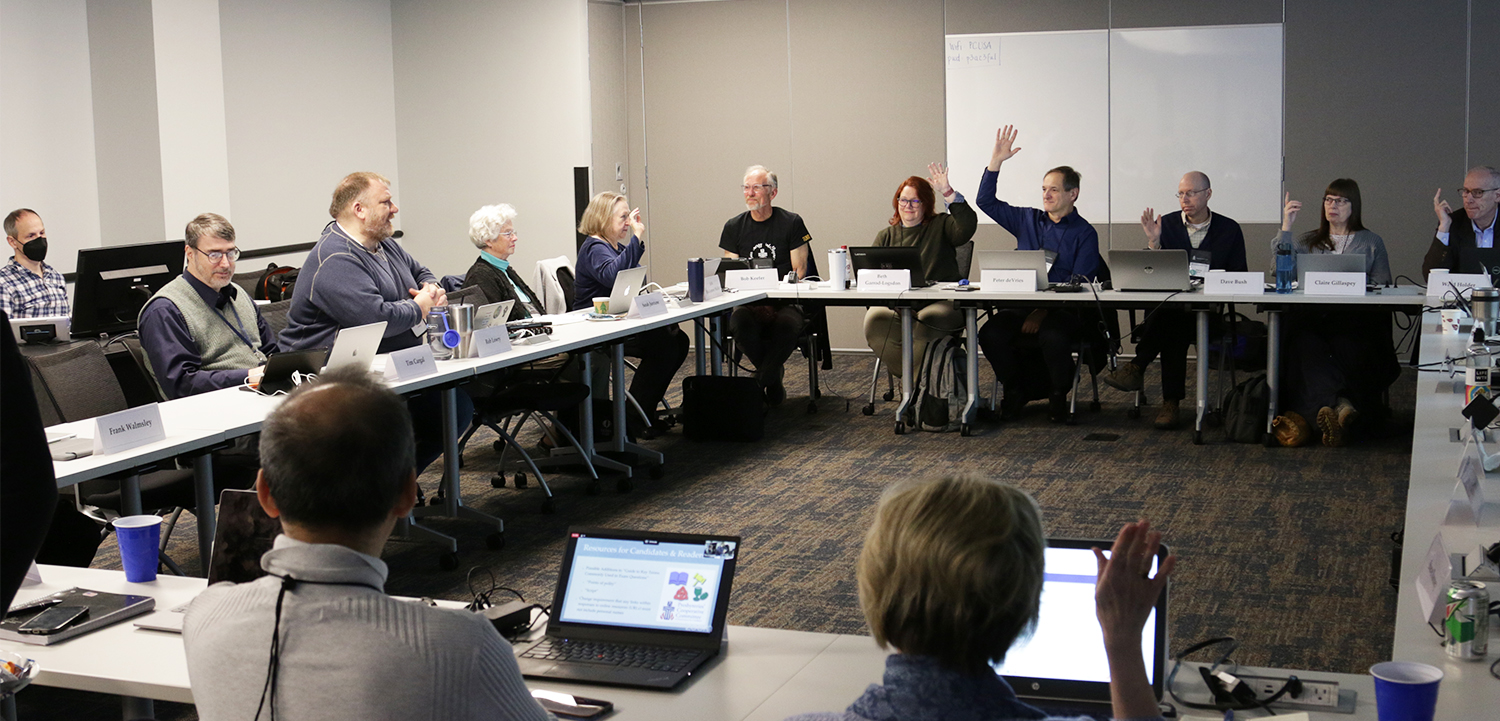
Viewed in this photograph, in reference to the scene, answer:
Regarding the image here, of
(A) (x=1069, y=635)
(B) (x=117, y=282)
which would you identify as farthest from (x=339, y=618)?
(B) (x=117, y=282)

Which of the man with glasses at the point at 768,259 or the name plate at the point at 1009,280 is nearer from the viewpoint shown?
the name plate at the point at 1009,280

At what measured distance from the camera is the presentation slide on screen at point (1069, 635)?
1811 mm

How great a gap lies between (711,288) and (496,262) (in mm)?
1162

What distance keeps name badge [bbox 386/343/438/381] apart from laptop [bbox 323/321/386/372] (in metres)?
0.11

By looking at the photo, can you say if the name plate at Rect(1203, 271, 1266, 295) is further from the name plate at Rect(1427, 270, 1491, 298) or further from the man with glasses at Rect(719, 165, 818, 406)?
the man with glasses at Rect(719, 165, 818, 406)

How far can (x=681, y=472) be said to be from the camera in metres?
5.67

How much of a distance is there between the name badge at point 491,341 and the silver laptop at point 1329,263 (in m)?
3.52

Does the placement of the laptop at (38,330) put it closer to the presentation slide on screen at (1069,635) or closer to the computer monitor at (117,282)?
the computer monitor at (117,282)

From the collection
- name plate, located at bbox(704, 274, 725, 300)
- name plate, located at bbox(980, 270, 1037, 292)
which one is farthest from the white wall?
name plate, located at bbox(980, 270, 1037, 292)

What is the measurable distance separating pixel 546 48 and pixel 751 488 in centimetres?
454

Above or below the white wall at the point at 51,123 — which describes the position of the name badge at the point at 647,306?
below

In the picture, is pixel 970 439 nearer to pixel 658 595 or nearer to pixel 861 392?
pixel 861 392

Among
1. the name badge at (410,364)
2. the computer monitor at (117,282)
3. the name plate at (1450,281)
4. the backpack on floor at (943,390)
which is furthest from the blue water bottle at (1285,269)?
the computer monitor at (117,282)

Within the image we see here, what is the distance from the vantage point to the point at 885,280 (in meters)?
6.57
